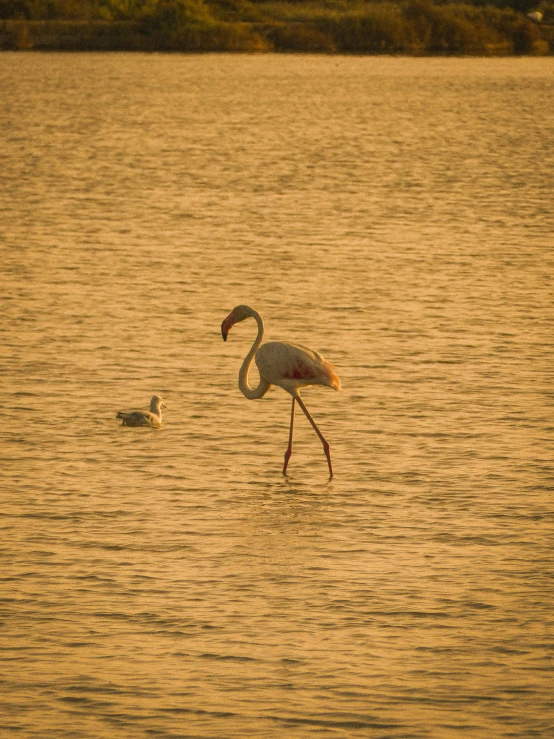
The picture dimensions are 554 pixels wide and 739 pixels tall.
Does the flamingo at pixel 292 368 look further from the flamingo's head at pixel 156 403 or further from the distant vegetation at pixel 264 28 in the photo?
the distant vegetation at pixel 264 28

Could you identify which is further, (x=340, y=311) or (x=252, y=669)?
(x=340, y=311)

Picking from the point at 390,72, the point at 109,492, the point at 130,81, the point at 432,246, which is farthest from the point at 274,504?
the point at 390,72

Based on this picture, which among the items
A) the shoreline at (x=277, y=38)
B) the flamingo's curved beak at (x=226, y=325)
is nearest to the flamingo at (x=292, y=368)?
the flamingo's curved beak at (x=226, y=325)

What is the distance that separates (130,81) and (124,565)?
1988 inches

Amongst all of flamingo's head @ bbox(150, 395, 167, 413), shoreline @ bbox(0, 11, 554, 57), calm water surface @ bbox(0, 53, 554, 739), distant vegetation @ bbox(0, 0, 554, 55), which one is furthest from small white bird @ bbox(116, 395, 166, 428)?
shoreline @ bbox(0, 11, 554, 57)

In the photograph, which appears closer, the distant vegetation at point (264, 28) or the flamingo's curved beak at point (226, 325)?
the flamingo's curved beak at point (226, 325)

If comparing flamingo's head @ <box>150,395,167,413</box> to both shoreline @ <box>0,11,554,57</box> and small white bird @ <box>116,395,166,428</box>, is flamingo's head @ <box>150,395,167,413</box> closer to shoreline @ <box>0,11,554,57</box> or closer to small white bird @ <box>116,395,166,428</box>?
small white bird @ <box>116,395,166,428</box>

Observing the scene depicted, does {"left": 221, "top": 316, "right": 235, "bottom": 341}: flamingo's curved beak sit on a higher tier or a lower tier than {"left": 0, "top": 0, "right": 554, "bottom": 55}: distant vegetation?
lower

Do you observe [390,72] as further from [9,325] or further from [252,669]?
[252,669]

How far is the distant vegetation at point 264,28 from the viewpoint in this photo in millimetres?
70000

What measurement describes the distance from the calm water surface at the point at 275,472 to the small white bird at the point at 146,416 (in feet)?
0.37

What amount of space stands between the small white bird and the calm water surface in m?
0.11

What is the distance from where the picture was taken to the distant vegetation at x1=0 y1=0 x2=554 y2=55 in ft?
230

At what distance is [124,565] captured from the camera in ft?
30.6
